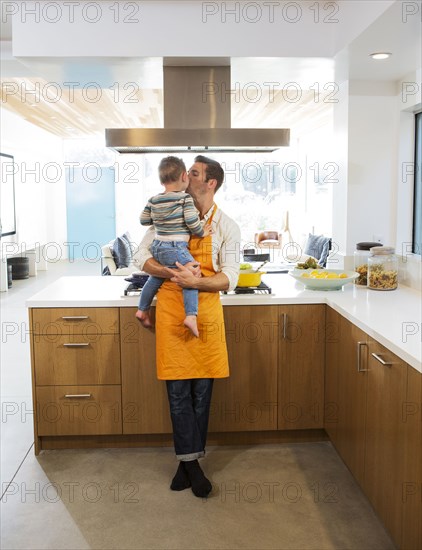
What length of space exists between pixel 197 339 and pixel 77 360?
28.2 inches

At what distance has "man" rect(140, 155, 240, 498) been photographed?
2662 millimetres

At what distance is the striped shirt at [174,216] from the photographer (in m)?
2.56

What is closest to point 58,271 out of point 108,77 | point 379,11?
point 108,77

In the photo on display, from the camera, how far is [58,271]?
34.5 ft

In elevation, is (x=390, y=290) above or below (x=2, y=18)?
below

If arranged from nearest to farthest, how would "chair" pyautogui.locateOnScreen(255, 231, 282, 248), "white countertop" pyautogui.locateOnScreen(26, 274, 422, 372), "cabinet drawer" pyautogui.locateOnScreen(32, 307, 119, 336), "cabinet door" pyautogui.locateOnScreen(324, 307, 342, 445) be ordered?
1. "white countertop" pyautogui.locateOnScreen(26, 274, 422, 372)
2. "cabinet door" pyautogui.locateOnScreen(324, 307, 342, 445)
3. "cabinet drawer" pyautogui.locateOnScreen(32, 307, 119, 336)
4. "chair" pyautogui.locateOnScreen(255, 231, 282, 248)

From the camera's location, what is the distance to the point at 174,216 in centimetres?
258

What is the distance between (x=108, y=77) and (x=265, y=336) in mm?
1935

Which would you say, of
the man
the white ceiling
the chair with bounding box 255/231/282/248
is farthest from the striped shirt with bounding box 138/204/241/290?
the chair with bounding box 255/231/282/248

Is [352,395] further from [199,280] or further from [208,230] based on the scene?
[208,230]

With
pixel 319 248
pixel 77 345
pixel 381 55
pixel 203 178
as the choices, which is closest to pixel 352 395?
pixel 203 178

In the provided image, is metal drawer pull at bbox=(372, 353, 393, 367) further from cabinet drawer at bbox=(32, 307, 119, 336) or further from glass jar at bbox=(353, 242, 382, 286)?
cabinet drawer at bbox=(32, 307, 119, 336)

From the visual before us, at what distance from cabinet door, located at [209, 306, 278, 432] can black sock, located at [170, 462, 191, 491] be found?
1.32 ft

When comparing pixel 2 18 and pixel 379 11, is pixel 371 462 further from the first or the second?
pixel 2 18
